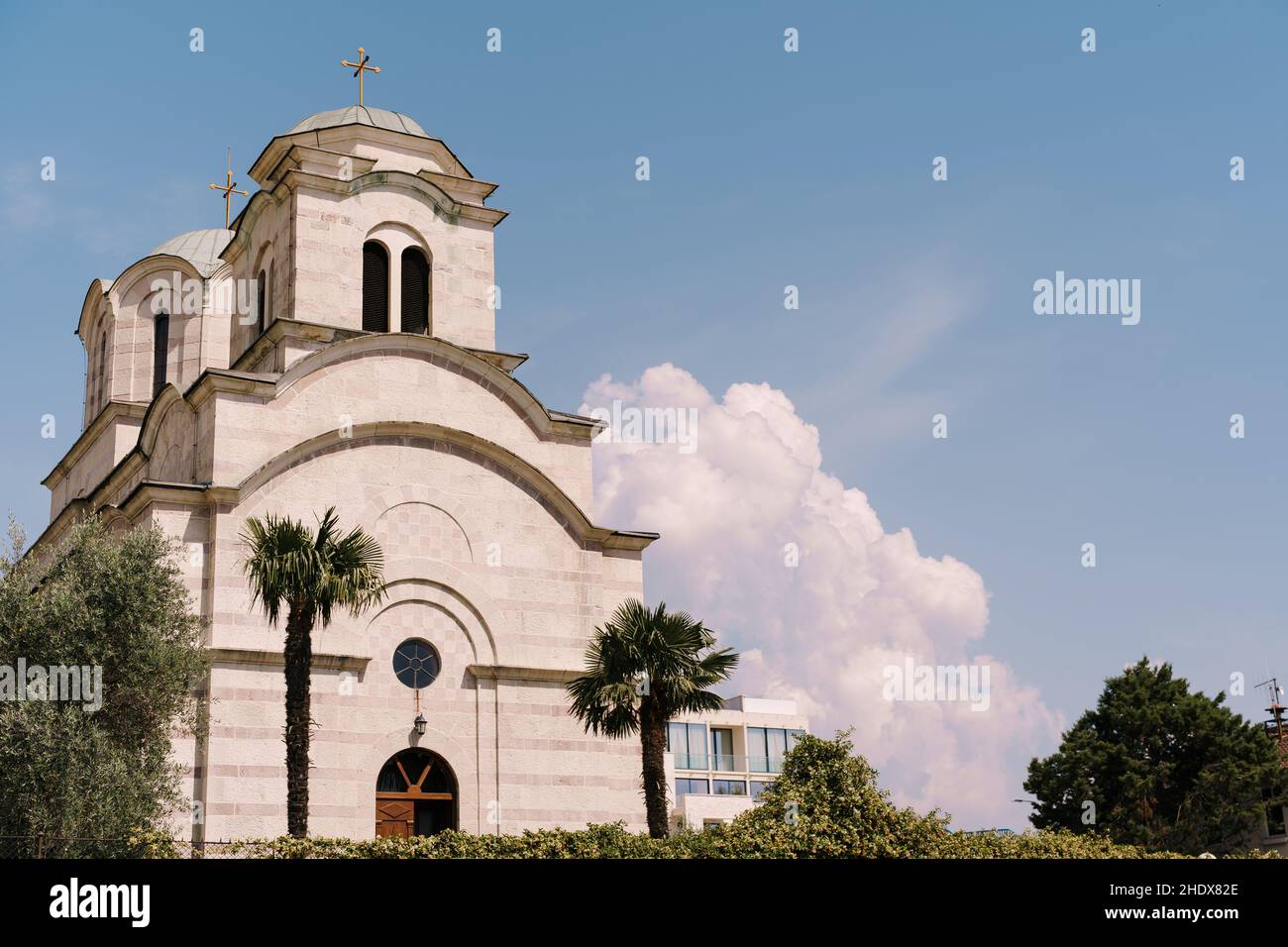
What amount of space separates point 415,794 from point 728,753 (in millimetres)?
41353

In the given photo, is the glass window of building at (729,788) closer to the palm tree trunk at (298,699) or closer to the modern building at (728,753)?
the modern building at (728,753)

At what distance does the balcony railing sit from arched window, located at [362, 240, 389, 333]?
35.6 meters

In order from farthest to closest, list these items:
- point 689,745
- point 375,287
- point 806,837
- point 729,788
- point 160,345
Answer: point 729,788 → point 689,745 → point 160,345 → point 375,287 → point 806,837

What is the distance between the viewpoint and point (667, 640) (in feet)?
88.1

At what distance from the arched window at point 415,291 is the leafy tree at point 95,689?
29.9 feet

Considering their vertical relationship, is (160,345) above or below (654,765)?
above

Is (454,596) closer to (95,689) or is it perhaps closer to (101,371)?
(95,689)

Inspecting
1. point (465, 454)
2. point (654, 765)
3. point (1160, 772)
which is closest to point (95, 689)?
point (465, 454)

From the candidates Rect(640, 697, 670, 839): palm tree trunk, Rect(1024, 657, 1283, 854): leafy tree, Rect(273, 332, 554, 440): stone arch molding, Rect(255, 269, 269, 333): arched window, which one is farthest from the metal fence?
Rect(1024, 657, 1283, 854): leafy tree

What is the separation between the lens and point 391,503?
1183 inches

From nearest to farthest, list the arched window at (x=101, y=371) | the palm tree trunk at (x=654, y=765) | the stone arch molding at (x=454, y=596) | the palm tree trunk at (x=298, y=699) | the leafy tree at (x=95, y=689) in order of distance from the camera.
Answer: the palm tree trunk at (x=298, y=699) < the leafy tree at (x=95, y=689) < the palm tree trunk at (x=654, y=765) < the stone arch molding at (x=454, y=596) < the arched window at (x=101, y=371)

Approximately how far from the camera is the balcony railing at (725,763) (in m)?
65.2

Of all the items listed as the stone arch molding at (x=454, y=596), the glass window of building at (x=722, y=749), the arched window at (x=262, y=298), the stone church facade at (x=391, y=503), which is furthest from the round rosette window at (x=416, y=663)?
the glass window of building at (x=722, y=749)
